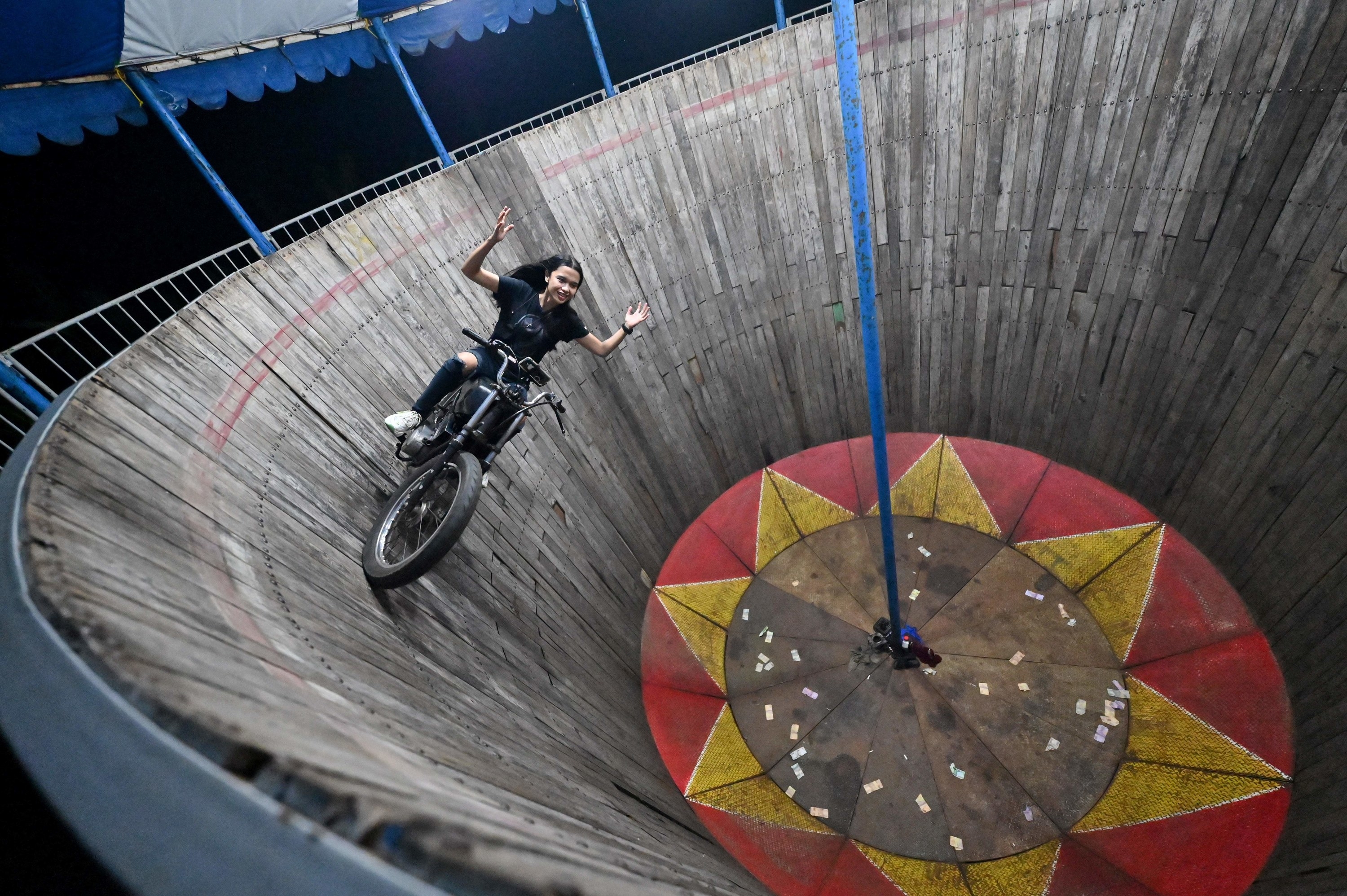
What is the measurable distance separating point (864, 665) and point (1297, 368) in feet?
18.9

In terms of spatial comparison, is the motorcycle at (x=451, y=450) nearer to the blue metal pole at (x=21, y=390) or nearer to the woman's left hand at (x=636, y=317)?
the woman's left hand at (x=636, y=317)

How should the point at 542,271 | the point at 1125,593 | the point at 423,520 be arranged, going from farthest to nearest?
the point at 1125,593 < the point at 542,271 < the point at 423,520

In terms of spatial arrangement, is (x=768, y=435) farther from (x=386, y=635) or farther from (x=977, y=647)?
(x=386, y=635)

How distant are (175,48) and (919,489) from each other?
11.0 metres

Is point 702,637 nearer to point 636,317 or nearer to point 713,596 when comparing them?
point 713,596

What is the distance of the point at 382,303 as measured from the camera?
6145mm

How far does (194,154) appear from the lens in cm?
598

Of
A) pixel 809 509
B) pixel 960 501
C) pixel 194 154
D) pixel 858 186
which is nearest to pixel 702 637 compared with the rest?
pixel 809 509

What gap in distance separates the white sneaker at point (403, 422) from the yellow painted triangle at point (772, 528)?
5.40 metres

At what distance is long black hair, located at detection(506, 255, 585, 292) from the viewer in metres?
4.93

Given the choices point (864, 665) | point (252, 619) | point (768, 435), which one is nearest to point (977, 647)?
point (864, 665)

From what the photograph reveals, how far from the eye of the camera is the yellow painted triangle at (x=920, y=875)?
5.54 metres

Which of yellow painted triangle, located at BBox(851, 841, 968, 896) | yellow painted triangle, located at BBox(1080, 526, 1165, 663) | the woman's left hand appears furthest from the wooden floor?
the woman's left hand

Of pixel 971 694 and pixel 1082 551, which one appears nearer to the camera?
pixel 971 694
